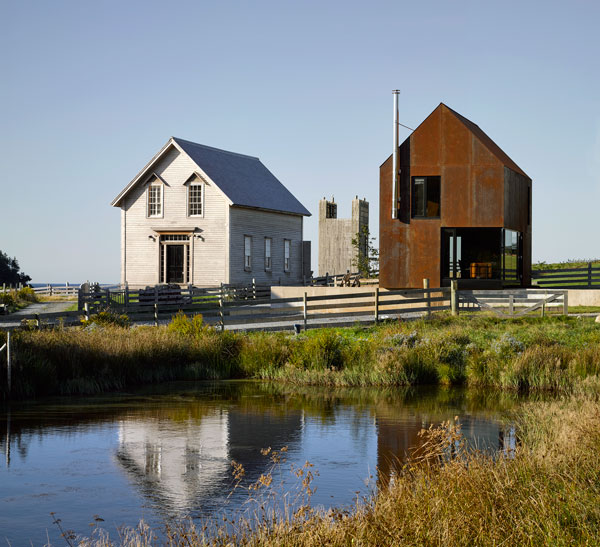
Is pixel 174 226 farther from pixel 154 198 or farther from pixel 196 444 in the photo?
pixel 196 444

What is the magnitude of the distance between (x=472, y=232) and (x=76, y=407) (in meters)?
20.3

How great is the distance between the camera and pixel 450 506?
23.6 feet

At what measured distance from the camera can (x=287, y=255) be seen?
157 ft

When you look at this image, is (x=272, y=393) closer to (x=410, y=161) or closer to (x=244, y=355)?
(x=244, y=355)

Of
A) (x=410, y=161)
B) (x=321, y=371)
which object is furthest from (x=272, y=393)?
(x=410, y=161)

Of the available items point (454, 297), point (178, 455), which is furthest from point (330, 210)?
point (178, 455)

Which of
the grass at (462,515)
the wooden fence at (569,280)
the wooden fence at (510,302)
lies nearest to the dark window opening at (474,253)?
the wooden fence at (510,302)

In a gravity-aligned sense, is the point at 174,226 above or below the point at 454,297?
above

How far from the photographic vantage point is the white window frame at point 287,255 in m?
47.4

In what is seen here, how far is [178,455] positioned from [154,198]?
105 ft

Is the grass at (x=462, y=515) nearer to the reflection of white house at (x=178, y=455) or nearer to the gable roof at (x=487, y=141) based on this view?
the reflection of white house at (x=178, y=455)

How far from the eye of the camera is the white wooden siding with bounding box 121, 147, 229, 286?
41750mm

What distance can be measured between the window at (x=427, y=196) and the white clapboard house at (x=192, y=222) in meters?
11.9

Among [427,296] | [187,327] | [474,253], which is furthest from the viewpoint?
[474,253]
